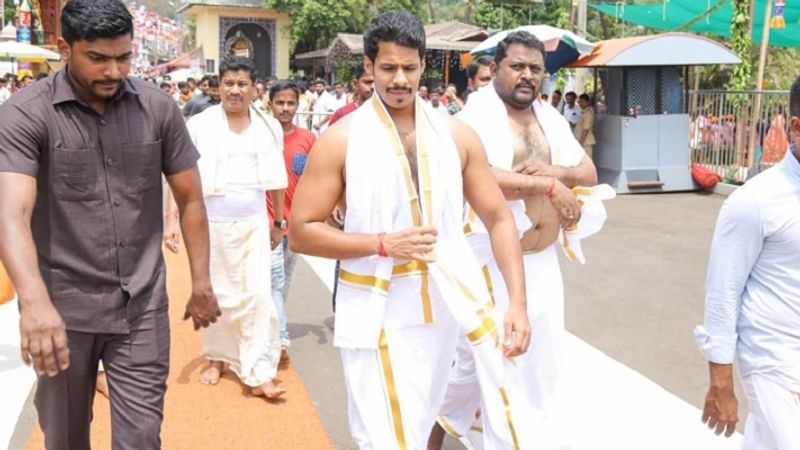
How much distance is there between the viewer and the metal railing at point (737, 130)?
47.0 ft

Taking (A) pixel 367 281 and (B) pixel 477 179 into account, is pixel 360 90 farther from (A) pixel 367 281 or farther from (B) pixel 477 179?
(A) pixel 367 281

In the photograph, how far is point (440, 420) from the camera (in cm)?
437

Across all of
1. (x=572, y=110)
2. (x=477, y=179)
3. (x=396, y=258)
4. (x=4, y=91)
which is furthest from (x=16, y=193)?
(x=4, y=91)

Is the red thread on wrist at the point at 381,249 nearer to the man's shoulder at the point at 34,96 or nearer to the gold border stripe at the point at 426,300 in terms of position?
the gold border stripe at the point at 426,300

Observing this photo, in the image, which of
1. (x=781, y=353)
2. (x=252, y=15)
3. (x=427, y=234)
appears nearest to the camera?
(x=781, y=353)

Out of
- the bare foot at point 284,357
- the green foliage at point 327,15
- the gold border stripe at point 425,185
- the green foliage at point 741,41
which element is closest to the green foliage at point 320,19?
the green foliage at point 327,15

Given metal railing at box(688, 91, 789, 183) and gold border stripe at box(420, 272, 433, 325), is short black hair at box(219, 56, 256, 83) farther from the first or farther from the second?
metal railing at box(688, 91, 789, 183)

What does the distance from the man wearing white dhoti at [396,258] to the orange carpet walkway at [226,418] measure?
1485mm

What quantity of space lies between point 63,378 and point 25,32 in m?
44.1

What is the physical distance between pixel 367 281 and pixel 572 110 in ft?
53.1

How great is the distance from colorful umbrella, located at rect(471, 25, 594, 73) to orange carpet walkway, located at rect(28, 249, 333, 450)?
6.93 meters

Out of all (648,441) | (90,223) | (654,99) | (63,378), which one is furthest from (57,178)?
(654,99)

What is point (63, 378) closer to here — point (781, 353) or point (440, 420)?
point (440, 420)

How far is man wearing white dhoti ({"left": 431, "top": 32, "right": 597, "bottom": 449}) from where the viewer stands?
4.20 metres
